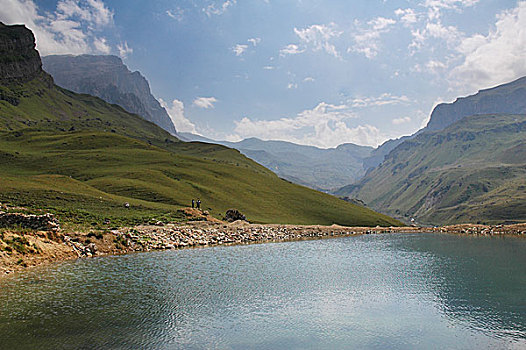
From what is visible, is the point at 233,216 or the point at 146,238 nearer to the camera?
the point at 146,238

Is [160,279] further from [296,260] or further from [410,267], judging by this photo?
[410,267]

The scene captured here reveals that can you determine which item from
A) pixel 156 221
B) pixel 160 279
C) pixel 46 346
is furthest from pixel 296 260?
pixel 46 346

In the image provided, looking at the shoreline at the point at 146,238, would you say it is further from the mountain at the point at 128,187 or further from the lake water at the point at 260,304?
the mountain at the point at 128,187

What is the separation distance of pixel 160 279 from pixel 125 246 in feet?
56.3

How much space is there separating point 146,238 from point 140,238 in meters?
0.98

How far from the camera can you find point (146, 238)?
186 ft

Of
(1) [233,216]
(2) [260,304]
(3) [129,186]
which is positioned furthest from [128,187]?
(2) [260,304]

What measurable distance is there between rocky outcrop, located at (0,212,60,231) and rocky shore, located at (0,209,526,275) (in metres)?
0.22

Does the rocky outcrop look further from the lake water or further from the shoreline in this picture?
the lake water

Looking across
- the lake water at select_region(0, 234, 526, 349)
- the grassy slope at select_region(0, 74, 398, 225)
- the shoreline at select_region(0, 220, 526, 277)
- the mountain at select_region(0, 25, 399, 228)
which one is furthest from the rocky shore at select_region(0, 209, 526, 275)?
the grassy slope at select_region(0, 74, 398, 225)

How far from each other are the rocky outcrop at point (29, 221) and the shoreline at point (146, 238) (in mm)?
1204

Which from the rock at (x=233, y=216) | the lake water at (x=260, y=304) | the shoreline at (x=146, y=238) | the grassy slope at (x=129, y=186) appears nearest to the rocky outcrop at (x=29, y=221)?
the shoreline at (x=146, y=238)

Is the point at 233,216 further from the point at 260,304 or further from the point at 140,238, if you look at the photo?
the point at 260,304

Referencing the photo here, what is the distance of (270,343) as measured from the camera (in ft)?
75.1
